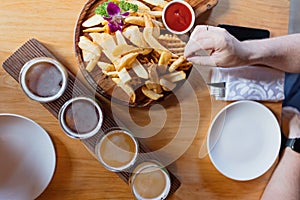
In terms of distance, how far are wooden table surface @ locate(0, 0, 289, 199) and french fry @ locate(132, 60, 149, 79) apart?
0.38ft

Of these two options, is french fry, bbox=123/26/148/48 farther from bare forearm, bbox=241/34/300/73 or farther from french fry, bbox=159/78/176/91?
bare forearm, bbox=241/34/300/73

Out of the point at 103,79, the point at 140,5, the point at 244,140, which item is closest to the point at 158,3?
the point at 140,5

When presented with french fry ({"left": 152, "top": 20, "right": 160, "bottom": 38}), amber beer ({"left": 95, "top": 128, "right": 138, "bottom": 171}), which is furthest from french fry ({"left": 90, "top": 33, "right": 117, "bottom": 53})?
amber beer ({"left": 95, "top": 128, "right": 138, "bottom": 171})

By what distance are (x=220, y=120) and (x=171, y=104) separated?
0.15 meters

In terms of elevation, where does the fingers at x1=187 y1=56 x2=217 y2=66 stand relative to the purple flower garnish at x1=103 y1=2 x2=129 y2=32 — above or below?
below

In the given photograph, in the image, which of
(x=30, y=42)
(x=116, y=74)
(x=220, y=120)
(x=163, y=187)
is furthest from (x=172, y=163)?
(x=30, y=42)

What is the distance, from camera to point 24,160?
116cm

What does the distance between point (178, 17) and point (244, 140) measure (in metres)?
0.40

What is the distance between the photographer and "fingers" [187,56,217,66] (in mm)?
1130

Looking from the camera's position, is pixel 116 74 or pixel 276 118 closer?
pixel 116 74

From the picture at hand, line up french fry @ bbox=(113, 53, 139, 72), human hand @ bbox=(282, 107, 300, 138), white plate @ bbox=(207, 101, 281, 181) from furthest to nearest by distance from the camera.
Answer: human hand @ bbox=(282, 107, 300, 138)
white plate @ bbox=(207, 101, 281, 181)
french fry @ bbox=(113, 53, 139, 72)

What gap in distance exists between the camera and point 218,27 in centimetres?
116

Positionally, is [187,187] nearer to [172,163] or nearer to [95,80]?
[172,163]

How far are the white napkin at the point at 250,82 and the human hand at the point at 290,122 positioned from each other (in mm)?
188
